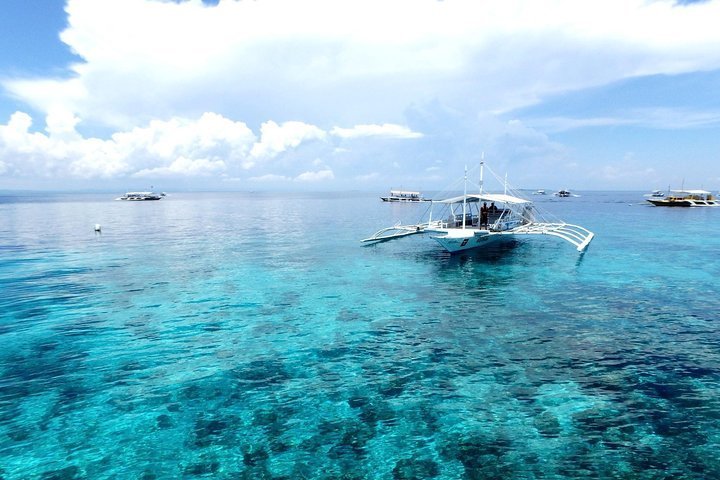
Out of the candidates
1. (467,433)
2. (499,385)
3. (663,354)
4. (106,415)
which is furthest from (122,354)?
(663,354)

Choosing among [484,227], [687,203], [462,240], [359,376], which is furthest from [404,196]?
[359,376]

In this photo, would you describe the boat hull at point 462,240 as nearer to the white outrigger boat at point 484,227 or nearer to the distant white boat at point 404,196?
the white outrigger boat at point 484,227

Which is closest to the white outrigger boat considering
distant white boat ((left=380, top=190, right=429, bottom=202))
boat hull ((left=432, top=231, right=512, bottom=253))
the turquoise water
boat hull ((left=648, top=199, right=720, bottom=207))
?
boat hull ((left=432, top=231, right=512, bottom=253))

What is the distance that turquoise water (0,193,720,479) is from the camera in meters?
11.5

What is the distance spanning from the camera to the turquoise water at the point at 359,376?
1153 cm

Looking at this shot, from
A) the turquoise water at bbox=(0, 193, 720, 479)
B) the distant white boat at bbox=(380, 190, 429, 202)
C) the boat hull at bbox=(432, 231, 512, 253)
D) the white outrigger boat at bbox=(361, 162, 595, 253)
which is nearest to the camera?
the turquoise water at bbox=(0, 193, 720, 479)

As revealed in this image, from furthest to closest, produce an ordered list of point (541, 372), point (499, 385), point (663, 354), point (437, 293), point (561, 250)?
point (561, 250)
point (437, 293)
point (663, 354)
point (541, 372)
point (499, 385)

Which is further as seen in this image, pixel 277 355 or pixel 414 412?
pixel 277 355

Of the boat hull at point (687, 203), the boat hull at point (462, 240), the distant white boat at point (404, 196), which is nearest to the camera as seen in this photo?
the boat hull at point (462, 240)

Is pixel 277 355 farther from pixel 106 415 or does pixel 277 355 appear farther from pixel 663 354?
pixel 663 354

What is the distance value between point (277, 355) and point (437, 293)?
15.0 m

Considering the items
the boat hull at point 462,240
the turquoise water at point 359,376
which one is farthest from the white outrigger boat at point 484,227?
the turquoise water at point 359,376

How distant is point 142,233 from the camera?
67125 millimetres

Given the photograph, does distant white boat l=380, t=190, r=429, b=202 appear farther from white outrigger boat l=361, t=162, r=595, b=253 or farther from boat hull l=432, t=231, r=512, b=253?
boat hull l=432, t=231, r=512, b=253
